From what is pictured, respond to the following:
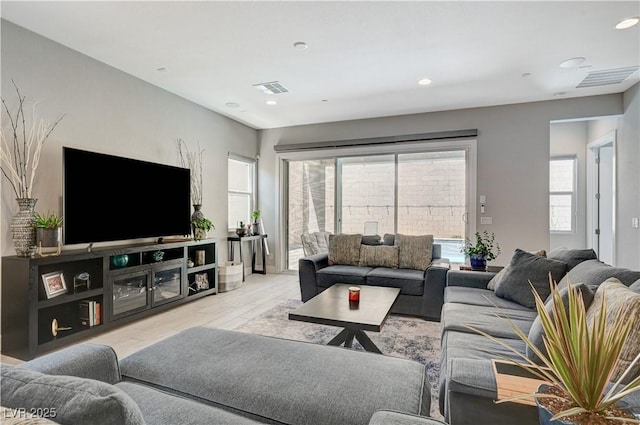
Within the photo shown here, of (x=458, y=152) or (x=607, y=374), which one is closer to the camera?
(x=607, y=374)

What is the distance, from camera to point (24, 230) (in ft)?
8.87

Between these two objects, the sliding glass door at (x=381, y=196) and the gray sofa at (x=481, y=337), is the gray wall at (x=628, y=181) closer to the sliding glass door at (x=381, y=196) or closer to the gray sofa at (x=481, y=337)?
the sliding glass door at (x=381, y=196)

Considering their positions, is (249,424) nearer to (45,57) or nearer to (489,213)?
(45,57)

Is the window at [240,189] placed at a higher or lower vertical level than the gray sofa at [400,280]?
higher

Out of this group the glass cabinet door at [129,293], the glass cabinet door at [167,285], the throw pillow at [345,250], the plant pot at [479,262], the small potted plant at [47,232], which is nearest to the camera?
the small potted plant at [47,232]

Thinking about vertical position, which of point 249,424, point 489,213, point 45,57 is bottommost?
point 249,424

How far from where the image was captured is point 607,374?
0.76 meters

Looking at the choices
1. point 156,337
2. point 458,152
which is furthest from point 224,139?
point 458,152

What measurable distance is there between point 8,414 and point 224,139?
5297mm

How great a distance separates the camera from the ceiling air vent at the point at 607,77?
364 centimetres

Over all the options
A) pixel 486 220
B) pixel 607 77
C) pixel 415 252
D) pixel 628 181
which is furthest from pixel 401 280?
pixel 607 77

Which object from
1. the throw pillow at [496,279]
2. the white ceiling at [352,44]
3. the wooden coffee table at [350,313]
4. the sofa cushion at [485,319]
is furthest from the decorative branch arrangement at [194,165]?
the throw pillow at [496,279]

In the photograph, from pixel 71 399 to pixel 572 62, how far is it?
473 centimetres

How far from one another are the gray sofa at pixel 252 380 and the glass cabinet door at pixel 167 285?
2.34m
